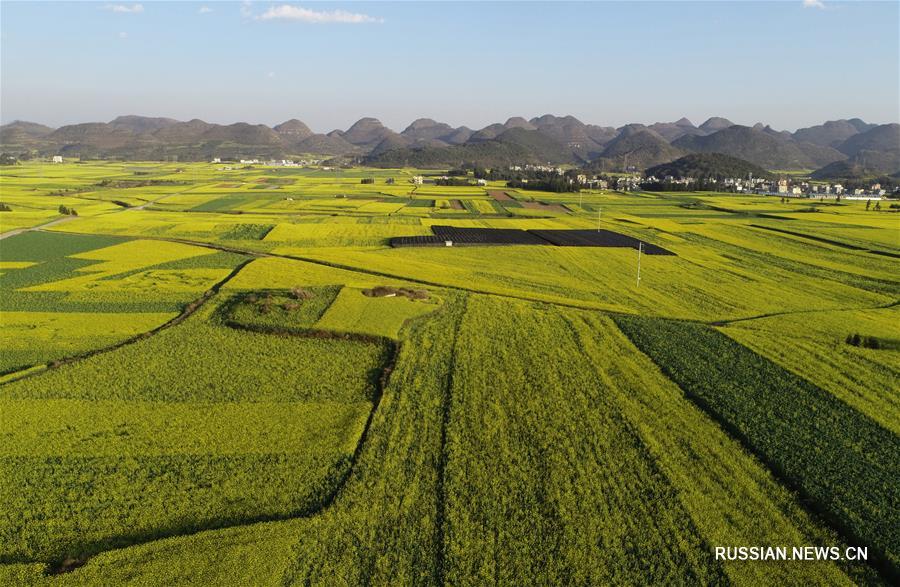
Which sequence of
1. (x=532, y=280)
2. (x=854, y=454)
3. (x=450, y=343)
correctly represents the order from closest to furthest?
(x=854, y=454)
(x=450, y=343)
(x=532, y=280)

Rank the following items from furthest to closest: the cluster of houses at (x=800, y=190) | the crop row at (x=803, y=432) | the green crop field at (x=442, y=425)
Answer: the cluster of houses at (x=800, y=190) → the crop row at (x=803, y=432) → the green crop field at (x=442, y=425)

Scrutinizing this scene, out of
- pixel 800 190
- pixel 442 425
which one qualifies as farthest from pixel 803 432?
pixel 800 190

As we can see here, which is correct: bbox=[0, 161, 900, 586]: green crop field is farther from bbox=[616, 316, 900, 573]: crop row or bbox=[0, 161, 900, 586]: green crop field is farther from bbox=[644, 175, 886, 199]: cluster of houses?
bbox=[644, 175, 886, 199]: cluster of houses

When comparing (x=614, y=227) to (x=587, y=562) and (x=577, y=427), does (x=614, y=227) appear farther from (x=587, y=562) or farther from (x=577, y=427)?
(x=587, y=562)

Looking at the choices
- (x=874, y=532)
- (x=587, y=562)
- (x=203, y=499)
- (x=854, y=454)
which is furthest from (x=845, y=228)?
(x=203, y=499)

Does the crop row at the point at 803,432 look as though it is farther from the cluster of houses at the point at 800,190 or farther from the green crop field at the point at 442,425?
the cluster of houses at the point at 800,190

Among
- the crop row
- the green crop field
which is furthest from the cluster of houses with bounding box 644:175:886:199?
the crop row

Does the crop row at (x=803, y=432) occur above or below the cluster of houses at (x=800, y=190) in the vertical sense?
below

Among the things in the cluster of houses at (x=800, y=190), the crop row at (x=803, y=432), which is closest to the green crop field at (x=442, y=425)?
the crop row at (x=803, y=432)

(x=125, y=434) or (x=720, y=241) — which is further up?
(x=720, y=241)
